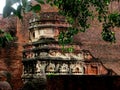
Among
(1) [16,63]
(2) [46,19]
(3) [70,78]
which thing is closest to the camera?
→ (3) [70,78]

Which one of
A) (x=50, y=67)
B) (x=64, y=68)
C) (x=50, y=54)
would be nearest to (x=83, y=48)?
(x=64, y=68)

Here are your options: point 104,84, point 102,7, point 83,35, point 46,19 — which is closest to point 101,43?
point 83,35

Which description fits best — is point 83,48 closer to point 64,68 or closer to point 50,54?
point 64,68

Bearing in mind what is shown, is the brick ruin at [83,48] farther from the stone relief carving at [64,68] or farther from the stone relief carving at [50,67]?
the stone relief carving at [50,67]

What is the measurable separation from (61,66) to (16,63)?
2451 millimetres

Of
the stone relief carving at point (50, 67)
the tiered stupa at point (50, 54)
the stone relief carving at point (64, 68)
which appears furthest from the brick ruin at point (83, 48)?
the stone relief carving at point (50, 67)

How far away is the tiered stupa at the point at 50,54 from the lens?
1088cm

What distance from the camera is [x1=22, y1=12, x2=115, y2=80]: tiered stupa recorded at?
1088 cm

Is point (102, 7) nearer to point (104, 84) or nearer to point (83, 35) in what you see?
point (104, 84)

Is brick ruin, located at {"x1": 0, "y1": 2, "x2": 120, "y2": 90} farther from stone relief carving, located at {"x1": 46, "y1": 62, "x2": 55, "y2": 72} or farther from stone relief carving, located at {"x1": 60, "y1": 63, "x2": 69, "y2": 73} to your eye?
stone relief carving, located at {"x1": 46, "y1": 62, "x2": 55, "y2": 72}

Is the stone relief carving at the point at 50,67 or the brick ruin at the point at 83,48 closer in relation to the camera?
the stone relief carving at the point at 50,67

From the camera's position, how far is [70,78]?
407 centimetres

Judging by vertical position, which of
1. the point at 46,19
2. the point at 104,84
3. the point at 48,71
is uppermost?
the point at 46,19

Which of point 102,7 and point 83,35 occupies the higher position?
point 102,7
